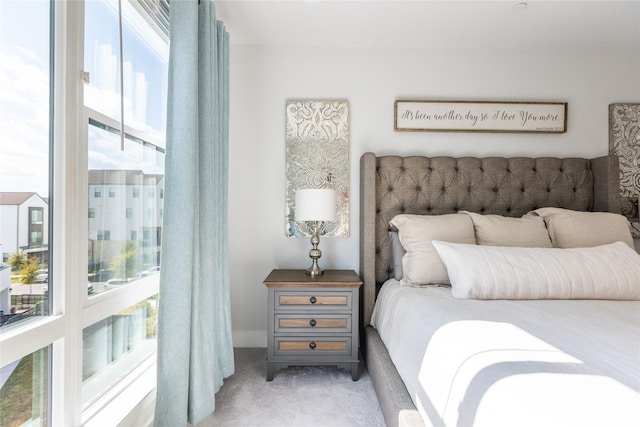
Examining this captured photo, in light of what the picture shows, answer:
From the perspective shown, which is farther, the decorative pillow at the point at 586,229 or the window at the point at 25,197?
the decorative pillow at the point at 586,229

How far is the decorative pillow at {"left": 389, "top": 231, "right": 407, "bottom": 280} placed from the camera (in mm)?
1974

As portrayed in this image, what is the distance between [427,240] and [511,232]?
1.74 ft

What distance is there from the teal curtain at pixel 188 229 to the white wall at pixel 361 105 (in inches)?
27.6

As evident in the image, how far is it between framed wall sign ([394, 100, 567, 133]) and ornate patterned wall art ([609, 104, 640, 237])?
413mm

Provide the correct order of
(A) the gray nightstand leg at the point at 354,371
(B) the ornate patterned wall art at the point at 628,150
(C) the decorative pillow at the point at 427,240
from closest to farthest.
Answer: (C) the decorative pillow at the point at 427,240
(A) the gray nightstand leg at the point at 354,371
(B) the ornate patterned wall art at the point at 628,150

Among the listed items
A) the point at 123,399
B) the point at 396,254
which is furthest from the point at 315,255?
the point at 123,399

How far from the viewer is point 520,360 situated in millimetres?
864

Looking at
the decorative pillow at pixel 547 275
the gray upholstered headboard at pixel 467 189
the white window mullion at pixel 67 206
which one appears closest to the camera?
the white window mullion at pixel 67 206

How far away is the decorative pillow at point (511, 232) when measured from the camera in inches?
72.1

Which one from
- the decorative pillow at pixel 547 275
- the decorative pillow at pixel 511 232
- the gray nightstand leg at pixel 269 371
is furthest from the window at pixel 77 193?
the decorative pillow at pixel 511 232

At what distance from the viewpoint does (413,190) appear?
7.15 ft

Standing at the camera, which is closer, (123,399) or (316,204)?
(123,399)

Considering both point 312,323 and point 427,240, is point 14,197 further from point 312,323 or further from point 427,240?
point 427,240

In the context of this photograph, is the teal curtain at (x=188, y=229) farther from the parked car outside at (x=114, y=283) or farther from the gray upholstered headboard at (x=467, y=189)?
the gray upholstered headboard at (x=467, y=189)
